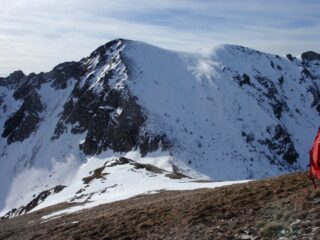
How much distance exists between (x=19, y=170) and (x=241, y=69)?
67358mm

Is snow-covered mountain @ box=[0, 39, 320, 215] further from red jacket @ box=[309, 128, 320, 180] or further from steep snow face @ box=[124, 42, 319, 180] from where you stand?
red jacket @ box=[309, 128, 320, 180]

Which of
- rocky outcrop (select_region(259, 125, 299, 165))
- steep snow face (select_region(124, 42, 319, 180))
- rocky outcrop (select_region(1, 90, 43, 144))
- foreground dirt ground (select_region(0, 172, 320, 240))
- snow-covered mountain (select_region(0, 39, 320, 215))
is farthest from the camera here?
rocky outcrop (select_region(1, 90, 43, 144))

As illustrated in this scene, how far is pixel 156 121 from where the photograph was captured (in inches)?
4205

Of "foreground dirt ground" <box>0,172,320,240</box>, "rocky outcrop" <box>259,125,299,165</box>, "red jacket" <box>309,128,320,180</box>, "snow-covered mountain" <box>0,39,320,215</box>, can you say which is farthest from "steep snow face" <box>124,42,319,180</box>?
"red jacket" <box>309,128,320,180</box>

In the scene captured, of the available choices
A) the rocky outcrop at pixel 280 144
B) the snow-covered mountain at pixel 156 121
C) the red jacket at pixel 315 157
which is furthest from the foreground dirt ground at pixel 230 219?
the rocky outcrop at pixel 280 144

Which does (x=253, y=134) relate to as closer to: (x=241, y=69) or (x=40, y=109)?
(x=241, y=69)

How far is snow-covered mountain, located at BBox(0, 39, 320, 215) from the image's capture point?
335 feet

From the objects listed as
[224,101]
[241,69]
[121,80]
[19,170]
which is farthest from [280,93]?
[19,170]

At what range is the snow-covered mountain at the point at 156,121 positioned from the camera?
335 feet

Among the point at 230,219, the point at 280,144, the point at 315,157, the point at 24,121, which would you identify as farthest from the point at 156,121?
the point at 315,157

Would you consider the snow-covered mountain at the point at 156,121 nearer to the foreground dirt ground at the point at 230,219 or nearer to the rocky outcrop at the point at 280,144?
the rocky outcrop at the point at 280,144

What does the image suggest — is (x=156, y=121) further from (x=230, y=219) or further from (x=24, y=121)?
(x=230, y=219)

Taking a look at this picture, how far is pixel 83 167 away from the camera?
A: 11138 cm

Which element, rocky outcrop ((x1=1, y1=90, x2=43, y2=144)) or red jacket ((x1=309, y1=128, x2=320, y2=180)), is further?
rocky outcrop ((x1=1, y1=90, x2=43, y2=144))
